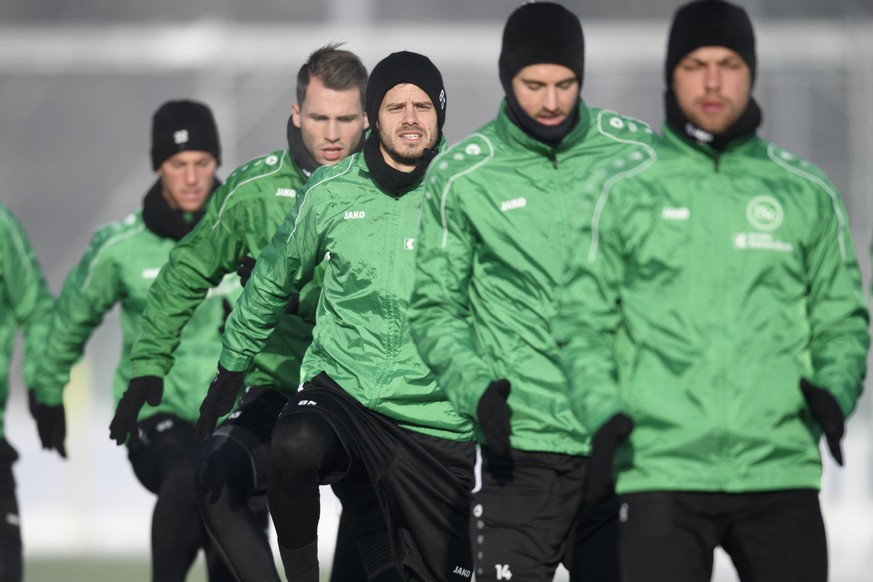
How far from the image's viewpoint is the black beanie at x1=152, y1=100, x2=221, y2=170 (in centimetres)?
816

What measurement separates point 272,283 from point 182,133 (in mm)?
2051

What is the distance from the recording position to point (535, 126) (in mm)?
5312

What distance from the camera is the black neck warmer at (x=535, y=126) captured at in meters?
5.31

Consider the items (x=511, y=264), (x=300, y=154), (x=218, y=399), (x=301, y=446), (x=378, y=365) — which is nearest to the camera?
(x=511, y=264)

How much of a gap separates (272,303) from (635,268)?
215cm

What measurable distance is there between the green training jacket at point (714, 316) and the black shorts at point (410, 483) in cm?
169

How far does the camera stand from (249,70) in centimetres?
2181

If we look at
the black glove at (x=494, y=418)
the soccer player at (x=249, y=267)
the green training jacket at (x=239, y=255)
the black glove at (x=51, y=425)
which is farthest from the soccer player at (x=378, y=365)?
the black glove at (x=51, y=425)

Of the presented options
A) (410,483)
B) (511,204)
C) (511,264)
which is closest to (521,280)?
(511,264)

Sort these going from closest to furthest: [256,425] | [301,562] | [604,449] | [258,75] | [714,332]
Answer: [604,449] < [714,332] < [301,562] < [256,425] < [258,75]

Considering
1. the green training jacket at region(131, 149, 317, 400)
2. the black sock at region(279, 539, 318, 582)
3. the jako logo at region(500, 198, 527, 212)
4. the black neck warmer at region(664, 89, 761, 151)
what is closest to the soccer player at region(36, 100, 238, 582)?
the green training jacket at region(131, 149, 317, 400)

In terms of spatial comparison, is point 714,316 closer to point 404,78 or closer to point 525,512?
point 525,512

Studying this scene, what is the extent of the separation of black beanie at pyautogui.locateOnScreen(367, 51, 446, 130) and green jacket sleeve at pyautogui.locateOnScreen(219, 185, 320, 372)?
0.38m

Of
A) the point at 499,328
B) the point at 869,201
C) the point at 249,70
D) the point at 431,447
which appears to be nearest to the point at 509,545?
the point at 499,328
